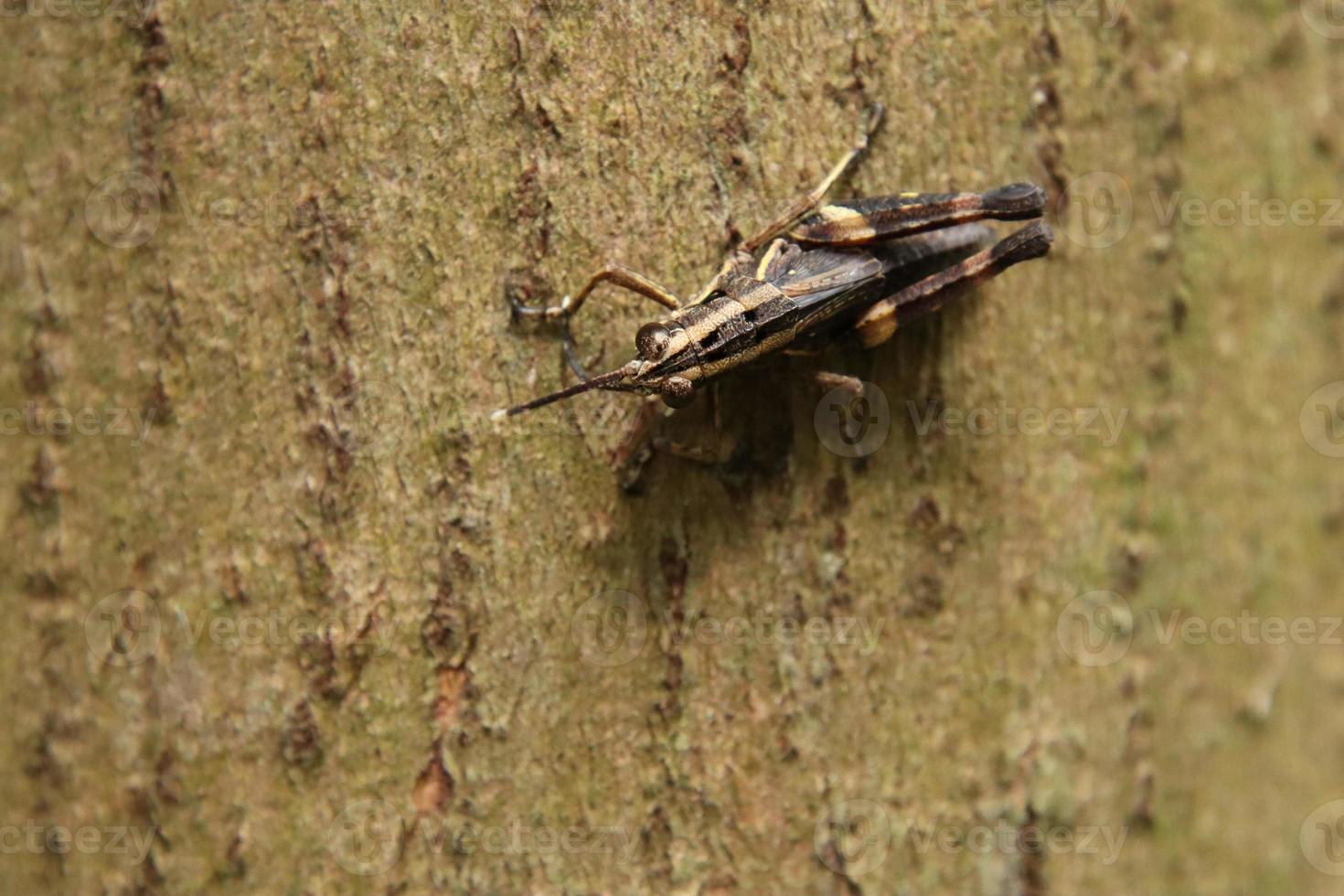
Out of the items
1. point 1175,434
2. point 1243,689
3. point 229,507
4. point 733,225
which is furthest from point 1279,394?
point 229,507

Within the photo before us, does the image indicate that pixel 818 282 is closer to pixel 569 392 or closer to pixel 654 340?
pixel 654 340

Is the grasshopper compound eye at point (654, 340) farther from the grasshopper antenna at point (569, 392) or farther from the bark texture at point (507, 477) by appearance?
the bark texture at point (507, 477)

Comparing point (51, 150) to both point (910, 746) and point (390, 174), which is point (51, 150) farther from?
point (910, 746)

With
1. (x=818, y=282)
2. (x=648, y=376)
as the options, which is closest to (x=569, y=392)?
(x=648, y=376)

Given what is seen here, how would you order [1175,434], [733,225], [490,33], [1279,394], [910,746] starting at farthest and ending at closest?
[1279,394], [1175,434], [910,746], [733,225], [490,33]

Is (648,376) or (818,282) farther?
(818,282)

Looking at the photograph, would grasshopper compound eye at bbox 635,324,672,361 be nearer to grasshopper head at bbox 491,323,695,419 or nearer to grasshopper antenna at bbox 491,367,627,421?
grasshopper head at bbox 491,323,695,419
